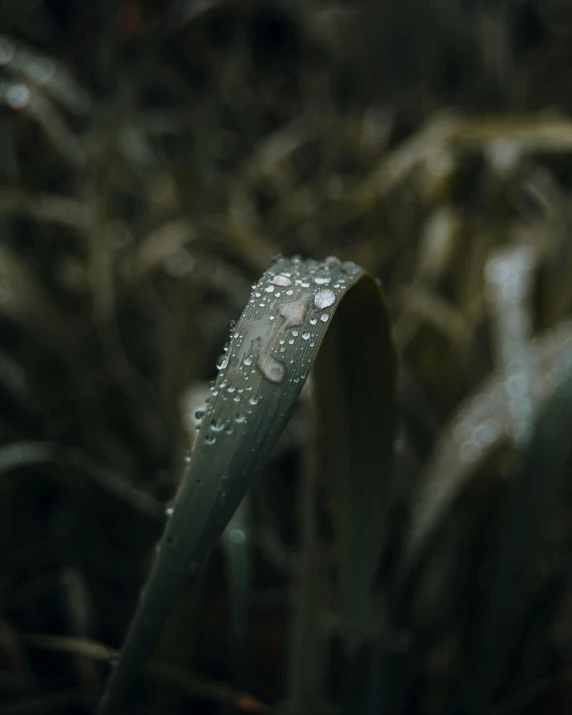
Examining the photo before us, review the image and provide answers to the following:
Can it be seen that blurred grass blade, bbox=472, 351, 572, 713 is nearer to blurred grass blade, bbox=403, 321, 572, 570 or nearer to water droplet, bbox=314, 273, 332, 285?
blurred grass blade, bbox=403, 321, 572, 570

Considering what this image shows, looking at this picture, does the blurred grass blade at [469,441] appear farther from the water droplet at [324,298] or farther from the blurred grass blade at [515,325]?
the water droplet at [324,298]

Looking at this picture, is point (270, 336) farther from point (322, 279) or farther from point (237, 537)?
point (237, 537)

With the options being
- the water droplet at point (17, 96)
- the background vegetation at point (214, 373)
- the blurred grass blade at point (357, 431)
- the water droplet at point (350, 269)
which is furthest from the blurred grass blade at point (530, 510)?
the water droplet at point (17, 96)

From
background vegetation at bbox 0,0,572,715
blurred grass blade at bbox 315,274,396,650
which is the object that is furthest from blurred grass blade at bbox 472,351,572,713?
blurred grass blade at bbox 315,274,396,650

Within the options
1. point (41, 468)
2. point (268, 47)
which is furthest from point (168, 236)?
point (268, 47)

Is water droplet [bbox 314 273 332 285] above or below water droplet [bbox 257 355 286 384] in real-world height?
above

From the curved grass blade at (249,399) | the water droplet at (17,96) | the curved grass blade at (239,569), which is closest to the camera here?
the curved grass blade at (249,399)

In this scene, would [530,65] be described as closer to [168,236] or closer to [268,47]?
[268,47]
